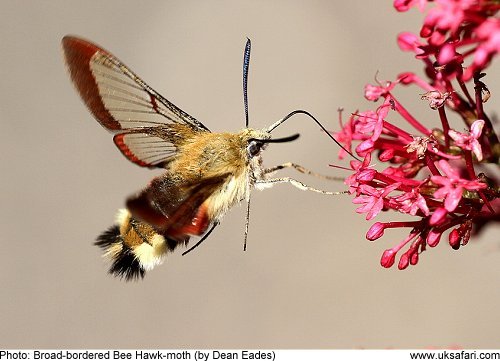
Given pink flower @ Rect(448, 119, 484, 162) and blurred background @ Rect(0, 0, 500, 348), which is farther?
blurred background @ Rect(0, 0, 500, 348)

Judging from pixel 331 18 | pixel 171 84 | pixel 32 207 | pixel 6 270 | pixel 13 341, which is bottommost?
pixel 13 341

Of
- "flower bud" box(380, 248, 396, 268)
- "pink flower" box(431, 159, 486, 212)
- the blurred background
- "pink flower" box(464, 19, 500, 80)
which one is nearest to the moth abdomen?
"flower bud" box(380, 248, 396, 268)

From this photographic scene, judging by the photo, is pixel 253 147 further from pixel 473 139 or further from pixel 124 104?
pixel 473 139

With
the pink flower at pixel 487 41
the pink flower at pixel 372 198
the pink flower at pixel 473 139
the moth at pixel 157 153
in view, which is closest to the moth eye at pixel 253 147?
the moth at pixel 157 153

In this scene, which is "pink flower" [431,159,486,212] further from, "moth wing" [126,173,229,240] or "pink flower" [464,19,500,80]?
"moth wing" [126,173,229,240]

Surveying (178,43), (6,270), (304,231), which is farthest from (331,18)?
(6,270)

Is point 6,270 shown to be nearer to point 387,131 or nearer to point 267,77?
point 267,77

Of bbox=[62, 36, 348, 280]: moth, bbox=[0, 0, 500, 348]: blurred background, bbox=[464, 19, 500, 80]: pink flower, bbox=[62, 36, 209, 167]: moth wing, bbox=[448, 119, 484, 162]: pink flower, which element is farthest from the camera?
bbox=[0, 0, 500, 348]: blurred background
